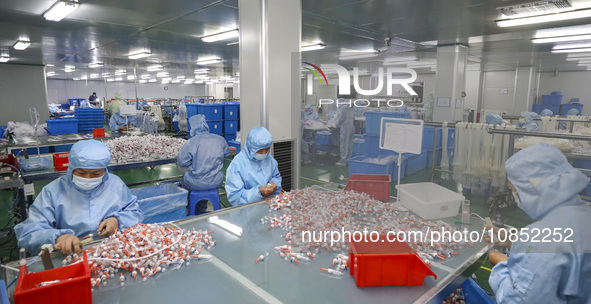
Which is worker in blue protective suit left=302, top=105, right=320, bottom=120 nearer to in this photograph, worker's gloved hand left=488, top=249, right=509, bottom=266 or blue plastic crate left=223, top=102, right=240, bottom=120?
blue plastic crate left=223, top=102, right=240, bottom=120

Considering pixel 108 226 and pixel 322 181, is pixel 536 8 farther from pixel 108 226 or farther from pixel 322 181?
pixel 108 226

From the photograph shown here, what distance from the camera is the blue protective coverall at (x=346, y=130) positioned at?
8242mm

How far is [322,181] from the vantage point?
655 cm

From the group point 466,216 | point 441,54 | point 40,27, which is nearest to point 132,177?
point 40,27

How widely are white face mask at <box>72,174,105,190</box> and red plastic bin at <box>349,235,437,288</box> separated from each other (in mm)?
1548

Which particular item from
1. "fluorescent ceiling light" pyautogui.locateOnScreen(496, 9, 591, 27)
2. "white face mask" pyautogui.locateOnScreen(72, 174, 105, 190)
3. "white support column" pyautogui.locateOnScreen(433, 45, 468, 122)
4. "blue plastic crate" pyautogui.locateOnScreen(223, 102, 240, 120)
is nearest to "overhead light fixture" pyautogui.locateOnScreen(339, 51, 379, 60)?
"white support column" pyautogui.locateOnScreen(433, 45, 468, 122)

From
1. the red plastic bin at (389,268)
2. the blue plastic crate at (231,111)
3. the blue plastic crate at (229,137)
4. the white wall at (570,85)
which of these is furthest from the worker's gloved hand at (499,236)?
the white wall at (570,85)

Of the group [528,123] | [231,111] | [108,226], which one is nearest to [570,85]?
[528,123]

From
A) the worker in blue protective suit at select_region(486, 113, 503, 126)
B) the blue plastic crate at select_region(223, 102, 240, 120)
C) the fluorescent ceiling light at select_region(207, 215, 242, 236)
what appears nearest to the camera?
the fluorescent ceiling light at select_region(207, 215, 242, 236)

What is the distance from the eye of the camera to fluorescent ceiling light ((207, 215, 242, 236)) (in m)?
1.86

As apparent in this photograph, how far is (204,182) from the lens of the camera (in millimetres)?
3836

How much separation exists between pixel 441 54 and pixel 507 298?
804 cm

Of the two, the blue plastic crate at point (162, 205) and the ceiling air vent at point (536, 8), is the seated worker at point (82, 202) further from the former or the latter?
the ceiling air vent at point (536, 8)

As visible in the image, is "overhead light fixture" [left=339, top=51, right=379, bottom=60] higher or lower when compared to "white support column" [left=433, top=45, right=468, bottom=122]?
higher
